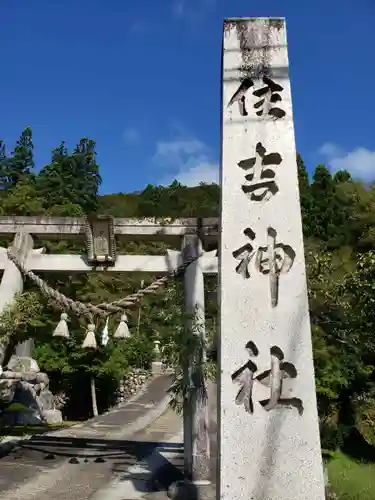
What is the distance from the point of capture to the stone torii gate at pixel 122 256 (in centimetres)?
789

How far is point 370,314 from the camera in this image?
9.41 metres

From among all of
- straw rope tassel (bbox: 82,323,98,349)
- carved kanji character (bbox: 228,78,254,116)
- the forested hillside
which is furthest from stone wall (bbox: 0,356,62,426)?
carved kanji character (bbox: 228,78,254,116)

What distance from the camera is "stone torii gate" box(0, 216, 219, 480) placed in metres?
7.89

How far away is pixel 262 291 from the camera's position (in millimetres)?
3566

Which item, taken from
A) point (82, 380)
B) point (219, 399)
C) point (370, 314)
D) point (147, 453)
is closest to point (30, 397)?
point (82, 380)

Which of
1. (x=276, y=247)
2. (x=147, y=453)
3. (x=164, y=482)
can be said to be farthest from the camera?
(x=147, y=453)

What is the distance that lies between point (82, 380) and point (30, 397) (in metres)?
4.05

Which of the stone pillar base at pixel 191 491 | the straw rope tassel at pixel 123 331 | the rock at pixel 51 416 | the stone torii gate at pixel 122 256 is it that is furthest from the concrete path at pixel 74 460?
the stone torii gate at pixel 122 256

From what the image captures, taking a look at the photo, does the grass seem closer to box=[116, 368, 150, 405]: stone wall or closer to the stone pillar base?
the stone pillar base

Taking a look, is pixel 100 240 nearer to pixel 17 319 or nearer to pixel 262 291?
pixel 17 319

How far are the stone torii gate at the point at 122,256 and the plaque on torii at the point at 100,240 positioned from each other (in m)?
0.03

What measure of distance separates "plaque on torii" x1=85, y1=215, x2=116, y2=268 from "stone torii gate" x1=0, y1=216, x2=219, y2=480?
0.11 ft

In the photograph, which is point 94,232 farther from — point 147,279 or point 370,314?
point 370,314

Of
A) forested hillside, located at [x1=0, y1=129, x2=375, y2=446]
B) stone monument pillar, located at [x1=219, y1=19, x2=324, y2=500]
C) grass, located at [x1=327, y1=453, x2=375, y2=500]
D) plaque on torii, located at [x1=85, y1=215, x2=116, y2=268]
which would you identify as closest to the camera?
stone monument pillar, located at [x1=219, y1=19, x2=324, y2=500]
